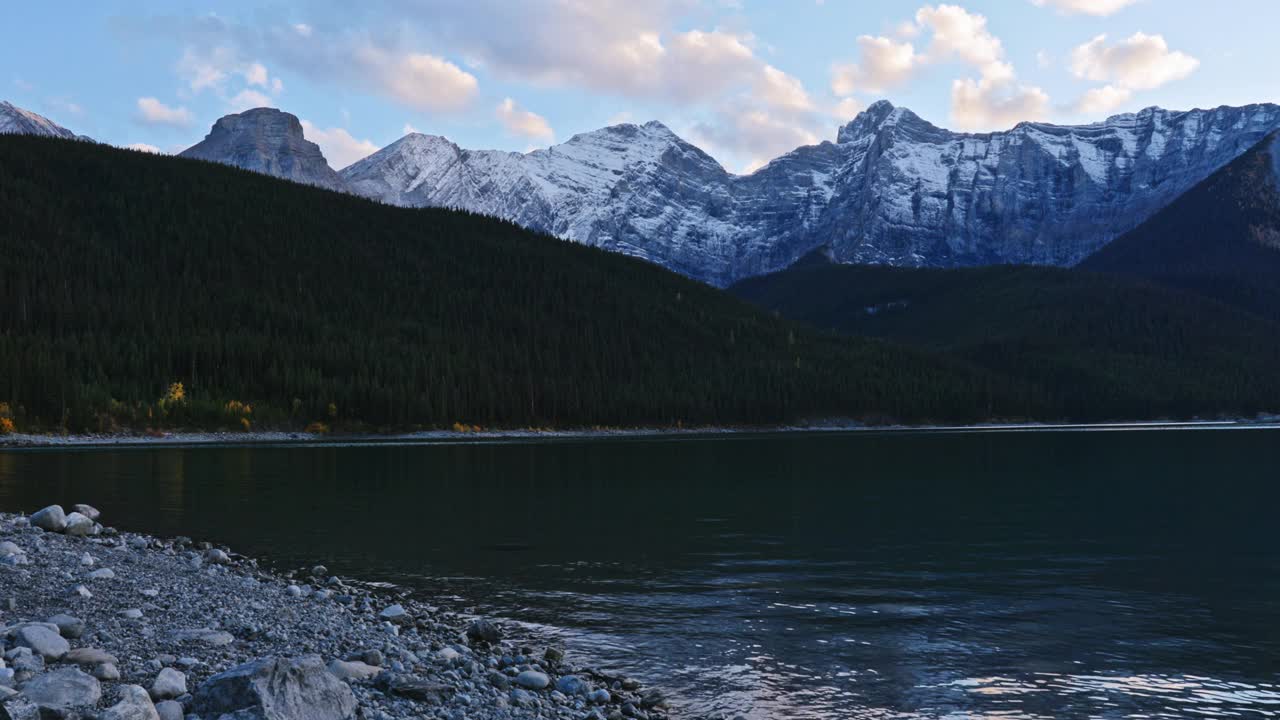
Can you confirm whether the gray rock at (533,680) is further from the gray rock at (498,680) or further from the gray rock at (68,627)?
the gray rock at (68,627)

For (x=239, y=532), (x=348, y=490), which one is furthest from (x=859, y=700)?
(x=348, y=490)

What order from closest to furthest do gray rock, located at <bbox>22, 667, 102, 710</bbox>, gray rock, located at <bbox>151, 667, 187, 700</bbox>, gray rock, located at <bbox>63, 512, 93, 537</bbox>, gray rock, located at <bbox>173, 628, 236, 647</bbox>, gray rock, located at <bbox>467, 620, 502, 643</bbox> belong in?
1. gray rock, located at <bbox>22, 667, 102, 710</bbox>
2. gray rock, located at <bbox>151, 667, 187, 700</bbox>
3. gray rock, located at <bbox>173, 628, 236, 647</bbox>
4. gray rock, located at <bbox>467, 620, 502, 643</bbox>
5. gray rock, located at <bbox>63, 512, 93, 537</bbox>

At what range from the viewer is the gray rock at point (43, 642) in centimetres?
1584

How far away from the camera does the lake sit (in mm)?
20641

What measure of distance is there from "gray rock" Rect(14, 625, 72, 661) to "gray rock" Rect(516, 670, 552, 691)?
792 centimetres

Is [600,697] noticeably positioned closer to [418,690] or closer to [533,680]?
[533,680]

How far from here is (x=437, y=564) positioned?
36188mm

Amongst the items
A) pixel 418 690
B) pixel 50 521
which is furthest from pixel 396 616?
pixel 50 521

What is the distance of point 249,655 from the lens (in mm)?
18406

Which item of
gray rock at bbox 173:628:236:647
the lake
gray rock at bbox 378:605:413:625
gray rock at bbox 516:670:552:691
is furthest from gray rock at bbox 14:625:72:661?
the lake

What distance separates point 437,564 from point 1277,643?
26571 mm

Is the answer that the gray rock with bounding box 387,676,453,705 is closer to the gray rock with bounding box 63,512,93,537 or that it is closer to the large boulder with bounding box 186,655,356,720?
the large boulder with bounding box 186,655,356,720

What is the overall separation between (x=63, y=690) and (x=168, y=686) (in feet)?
5.77

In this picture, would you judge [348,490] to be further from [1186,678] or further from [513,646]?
[1186,678]
